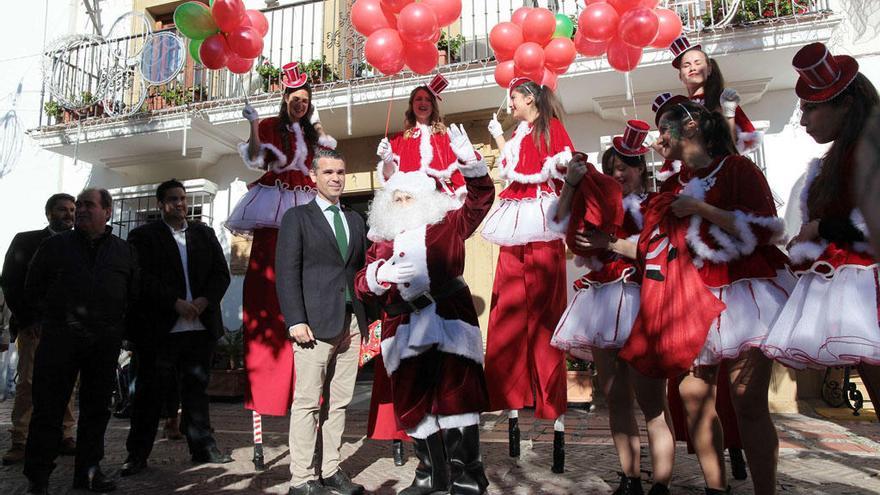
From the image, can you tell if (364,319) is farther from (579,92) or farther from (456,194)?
(579,92)

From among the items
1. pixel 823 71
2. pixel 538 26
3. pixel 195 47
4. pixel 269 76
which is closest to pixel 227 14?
pixel 195 47

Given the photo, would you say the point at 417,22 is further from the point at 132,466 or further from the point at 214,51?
the point at 132,466

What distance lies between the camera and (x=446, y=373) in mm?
2979

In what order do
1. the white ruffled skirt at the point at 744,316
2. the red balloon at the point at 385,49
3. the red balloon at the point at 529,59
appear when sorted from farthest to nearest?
the red balloon at the point at 385,49 → the red balloon at the point at 529,59 → the white ruffled skirt at the point at 744,316

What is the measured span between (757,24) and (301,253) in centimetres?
633

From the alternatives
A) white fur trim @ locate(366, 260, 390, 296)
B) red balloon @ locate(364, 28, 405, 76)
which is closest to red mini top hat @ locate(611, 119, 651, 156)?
white fur trim @ locate(366, 260, 390, 296)

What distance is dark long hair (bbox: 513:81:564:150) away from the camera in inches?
163

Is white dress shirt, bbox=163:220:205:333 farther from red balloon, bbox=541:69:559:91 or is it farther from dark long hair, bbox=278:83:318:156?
red balloon, bbox=541:69:559:91

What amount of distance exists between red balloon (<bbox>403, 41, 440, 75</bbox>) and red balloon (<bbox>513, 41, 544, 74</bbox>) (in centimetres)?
81

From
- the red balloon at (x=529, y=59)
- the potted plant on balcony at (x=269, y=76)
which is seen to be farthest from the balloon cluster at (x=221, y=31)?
the potted plant on balcony at (x=269, y=76)

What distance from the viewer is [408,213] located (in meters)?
3.12

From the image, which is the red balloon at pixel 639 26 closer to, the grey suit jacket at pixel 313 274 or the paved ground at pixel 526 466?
the grey suit jacket at pixel 313 274

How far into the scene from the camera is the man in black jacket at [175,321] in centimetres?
437

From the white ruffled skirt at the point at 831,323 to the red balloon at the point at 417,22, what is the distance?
382 cm
